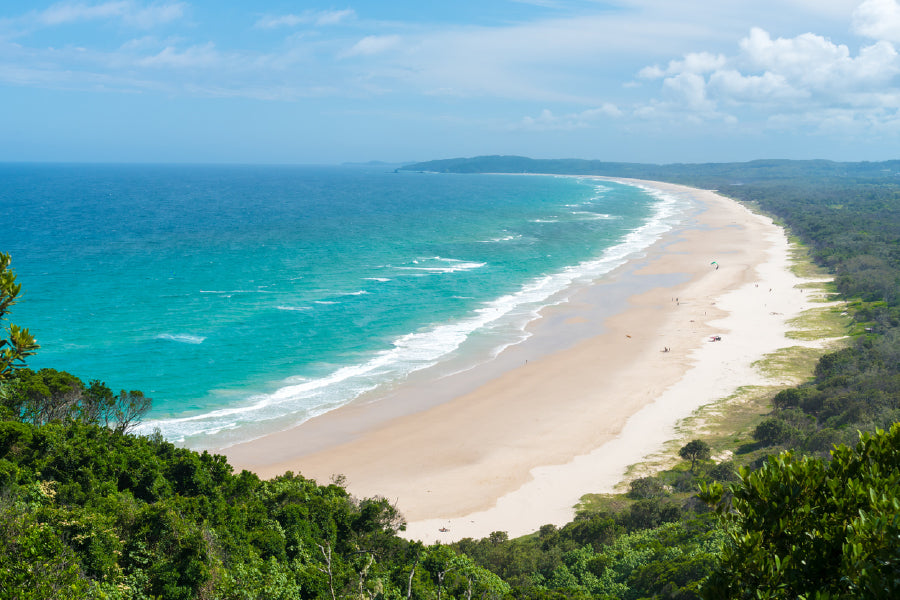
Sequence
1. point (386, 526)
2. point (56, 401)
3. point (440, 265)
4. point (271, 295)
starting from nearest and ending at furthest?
1. point (386, 526)
2. point (56, 401)
3. point (271, 295)
4. point (440, 265)

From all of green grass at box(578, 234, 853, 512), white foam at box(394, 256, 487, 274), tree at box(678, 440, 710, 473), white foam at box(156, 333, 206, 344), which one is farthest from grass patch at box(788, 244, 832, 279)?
white foam at box(156, 333, 206, 344)

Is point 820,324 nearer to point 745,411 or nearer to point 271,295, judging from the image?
point 745,411

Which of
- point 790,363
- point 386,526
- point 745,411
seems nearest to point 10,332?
point 386,526

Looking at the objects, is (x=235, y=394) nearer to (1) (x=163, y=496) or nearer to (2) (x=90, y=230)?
(1) (x=163, y=496)

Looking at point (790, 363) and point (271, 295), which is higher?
point (271, 295)

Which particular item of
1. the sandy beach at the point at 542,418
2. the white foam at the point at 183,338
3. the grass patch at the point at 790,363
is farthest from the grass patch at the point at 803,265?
the white foam at the point at 183,338

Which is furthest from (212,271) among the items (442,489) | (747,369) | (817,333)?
(817,333)

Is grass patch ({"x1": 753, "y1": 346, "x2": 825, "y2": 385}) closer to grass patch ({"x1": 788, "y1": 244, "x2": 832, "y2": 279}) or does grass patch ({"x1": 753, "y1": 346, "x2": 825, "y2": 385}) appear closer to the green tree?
grass patch ({"x1": 788, "y1": 244, "x2": 832, "y2": 279})
